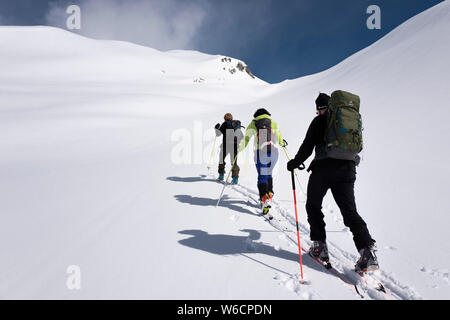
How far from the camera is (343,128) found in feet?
9.22

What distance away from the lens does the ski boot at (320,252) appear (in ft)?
10.6

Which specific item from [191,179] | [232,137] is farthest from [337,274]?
[191,179]

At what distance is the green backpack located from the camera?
111 inches

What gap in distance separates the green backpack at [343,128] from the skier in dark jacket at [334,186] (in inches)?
4.2

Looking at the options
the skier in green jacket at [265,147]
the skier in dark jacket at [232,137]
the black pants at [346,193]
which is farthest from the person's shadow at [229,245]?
the skier in dark jacket at [232,137]

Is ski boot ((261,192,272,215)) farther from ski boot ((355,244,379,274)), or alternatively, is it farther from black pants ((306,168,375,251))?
ski boot ((355,244,379,274))

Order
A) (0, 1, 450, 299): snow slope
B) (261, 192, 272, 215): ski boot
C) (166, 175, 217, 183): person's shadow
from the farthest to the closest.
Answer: (166, 175, 217, 183): person's shadow
(261, 192, 272, 215): ski boot
(0, 1, 450, 299): snow slope

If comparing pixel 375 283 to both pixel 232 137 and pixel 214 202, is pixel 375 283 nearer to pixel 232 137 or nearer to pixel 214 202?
pixel 214 202

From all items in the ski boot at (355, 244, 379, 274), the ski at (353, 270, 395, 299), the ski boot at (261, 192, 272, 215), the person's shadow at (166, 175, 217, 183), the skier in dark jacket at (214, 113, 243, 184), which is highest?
the skier in dark jacket at (214, 113, 243, 184)

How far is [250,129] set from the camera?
17.5 feet

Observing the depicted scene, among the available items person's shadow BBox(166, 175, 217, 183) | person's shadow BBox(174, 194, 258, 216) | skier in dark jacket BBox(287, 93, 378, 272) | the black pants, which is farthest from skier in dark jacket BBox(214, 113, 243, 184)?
the black pants

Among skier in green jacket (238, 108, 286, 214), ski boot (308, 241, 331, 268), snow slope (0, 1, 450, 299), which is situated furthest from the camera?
skier in green jacket (238, 108, 286, 214)

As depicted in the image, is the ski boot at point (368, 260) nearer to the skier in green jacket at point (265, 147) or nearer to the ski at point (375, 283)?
the ski at point (375, 283)
